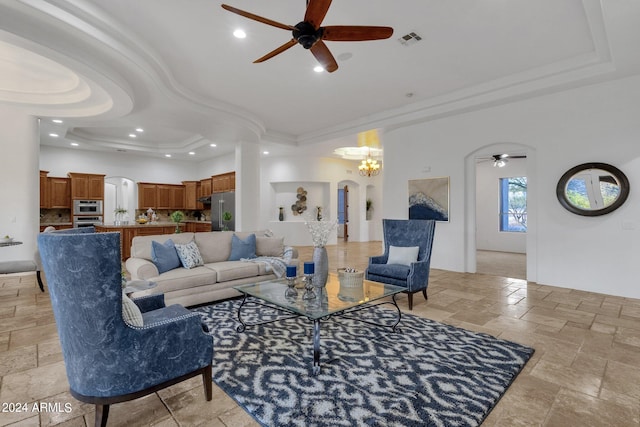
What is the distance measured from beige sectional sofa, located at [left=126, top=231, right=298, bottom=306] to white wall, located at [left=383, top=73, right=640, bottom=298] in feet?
11.7

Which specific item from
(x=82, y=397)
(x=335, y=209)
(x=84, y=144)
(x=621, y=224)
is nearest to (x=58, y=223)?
(x=84, y=144)

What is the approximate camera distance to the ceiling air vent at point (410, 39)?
3713mm

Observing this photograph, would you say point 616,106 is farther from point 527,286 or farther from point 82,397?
point 82,397

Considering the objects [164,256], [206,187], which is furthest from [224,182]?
[164,256]

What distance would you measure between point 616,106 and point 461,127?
216cm

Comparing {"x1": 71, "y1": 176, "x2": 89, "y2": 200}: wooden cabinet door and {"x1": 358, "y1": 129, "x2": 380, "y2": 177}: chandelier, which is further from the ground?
{"x1": 358, "y1": 129, "x2": 380, "y2": 177}: chandelier

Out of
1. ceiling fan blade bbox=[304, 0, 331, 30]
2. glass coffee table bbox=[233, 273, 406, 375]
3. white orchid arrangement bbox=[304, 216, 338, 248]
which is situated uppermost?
ceiling fan blade bbox=[304, 0, 331, 30]

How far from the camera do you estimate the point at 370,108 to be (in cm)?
637

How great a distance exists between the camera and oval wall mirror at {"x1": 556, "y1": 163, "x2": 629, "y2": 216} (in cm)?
446

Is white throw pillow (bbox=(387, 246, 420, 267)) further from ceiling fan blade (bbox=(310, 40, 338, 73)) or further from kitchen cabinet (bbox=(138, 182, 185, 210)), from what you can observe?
kitchen cabinet (bbox=(138, 182, 185, 210))

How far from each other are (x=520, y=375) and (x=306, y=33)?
3195mm

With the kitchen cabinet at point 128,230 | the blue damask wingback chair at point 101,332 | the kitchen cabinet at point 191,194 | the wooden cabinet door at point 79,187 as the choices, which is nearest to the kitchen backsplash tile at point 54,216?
the wooden cabinet door at point 79,187

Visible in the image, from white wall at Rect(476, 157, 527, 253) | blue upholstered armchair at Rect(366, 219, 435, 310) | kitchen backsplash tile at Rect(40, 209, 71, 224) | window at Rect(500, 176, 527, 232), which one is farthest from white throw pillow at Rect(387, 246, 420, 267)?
kitchen backsplash tile at Rect(40, 209, 71, 224)

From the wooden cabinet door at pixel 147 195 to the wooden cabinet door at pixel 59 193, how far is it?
1857 mm
